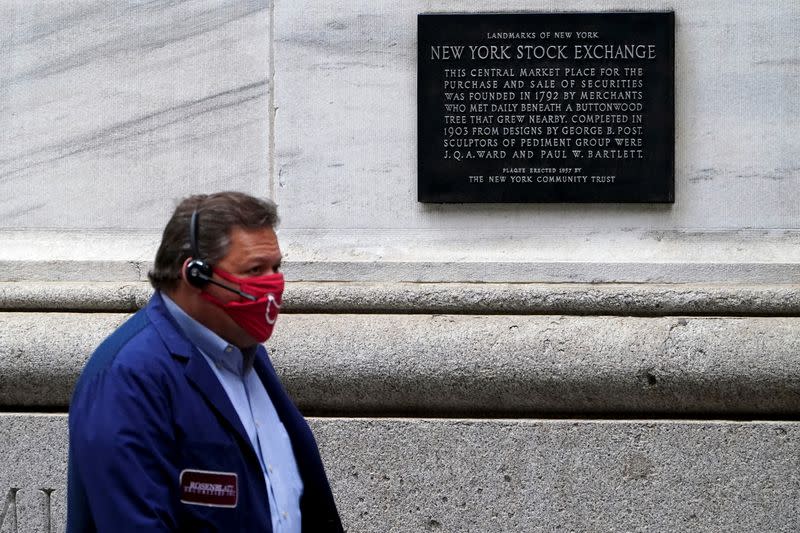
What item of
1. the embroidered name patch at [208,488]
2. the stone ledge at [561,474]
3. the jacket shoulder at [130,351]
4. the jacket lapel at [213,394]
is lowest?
the stone ledge at [561,474]

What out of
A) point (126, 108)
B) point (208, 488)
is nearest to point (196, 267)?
point (208, 488)

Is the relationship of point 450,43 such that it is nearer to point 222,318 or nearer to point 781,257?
point 781,257

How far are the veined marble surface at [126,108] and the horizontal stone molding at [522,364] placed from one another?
77cm

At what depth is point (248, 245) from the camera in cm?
255

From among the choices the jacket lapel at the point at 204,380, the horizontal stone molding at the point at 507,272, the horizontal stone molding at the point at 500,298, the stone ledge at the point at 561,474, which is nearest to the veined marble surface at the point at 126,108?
the horizontal stone molding at the point at 507,272

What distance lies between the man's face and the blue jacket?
104 mm

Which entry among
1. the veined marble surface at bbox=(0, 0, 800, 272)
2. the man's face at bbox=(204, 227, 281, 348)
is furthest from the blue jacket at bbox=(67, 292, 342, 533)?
the veined marble surface at bbox=(0, 0, 800, 272)

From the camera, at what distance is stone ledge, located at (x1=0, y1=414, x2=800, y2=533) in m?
4.45

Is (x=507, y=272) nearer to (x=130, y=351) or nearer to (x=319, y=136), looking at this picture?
(x=319, y=136)

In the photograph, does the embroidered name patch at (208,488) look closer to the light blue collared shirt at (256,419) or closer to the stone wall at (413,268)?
the light blue collared shirt at (256,419)

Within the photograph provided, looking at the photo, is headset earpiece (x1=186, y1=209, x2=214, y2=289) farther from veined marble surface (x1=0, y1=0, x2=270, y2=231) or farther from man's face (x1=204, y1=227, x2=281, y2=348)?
veined marble surface (x1=0, y1=0, x2=270, y2=231)

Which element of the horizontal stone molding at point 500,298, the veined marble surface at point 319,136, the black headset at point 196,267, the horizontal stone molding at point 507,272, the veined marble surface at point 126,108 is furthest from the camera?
the veined marble surface at point 126,108

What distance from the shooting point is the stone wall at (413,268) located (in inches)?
176

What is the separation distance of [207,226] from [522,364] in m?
2.26
